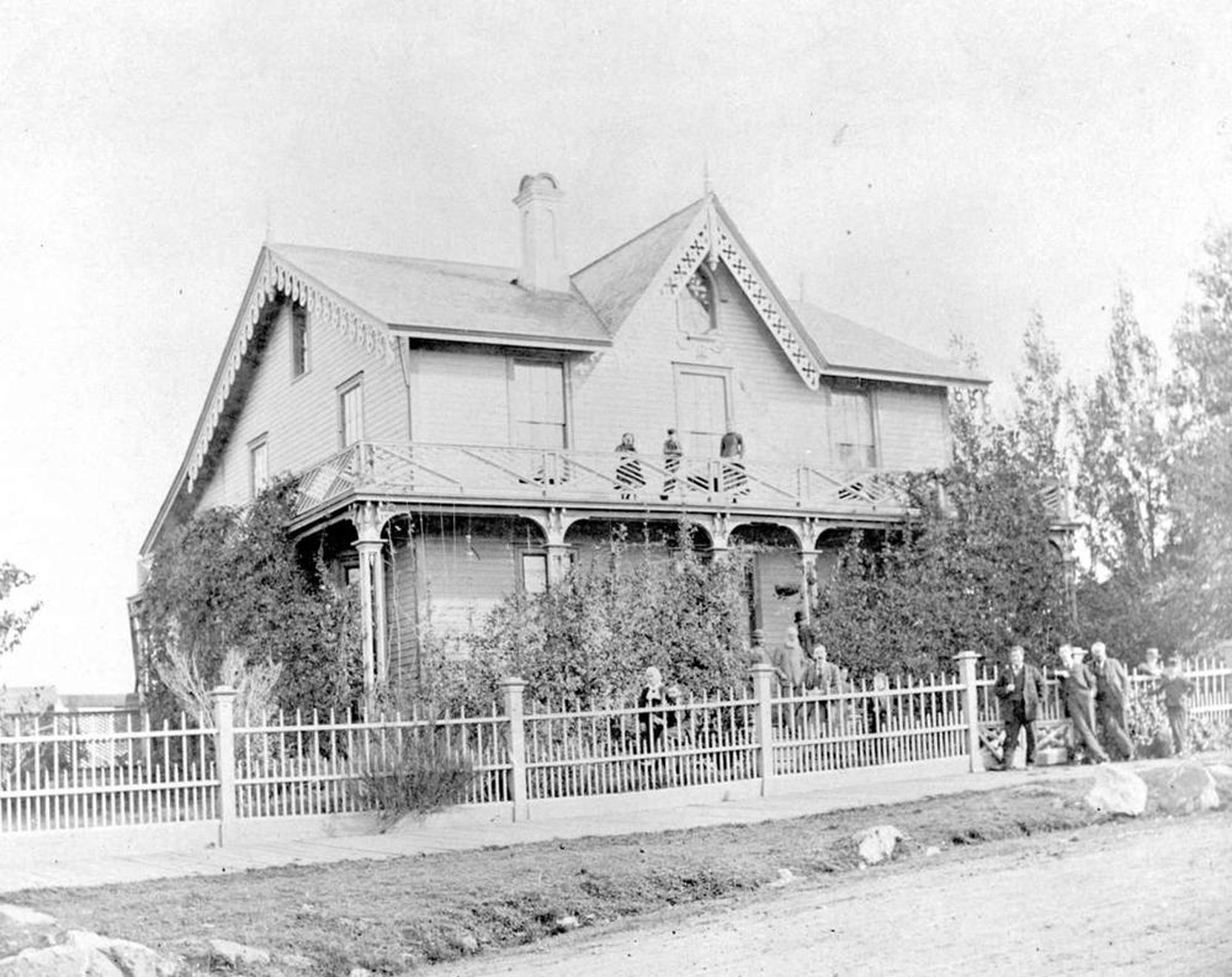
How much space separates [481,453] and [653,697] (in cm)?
793

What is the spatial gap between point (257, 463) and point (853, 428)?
37.7 ft

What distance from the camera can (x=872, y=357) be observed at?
101 ft

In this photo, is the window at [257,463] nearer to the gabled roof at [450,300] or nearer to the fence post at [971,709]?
the gabled roof at [450,300]

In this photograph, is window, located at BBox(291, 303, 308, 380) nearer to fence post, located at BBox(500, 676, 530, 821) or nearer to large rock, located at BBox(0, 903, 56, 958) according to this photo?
fence post, located at BBox(500, 676, 530, 821)

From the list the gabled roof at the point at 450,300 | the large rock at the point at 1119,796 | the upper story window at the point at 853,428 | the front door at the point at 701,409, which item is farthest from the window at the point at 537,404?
the large rock at the point at 1119,796

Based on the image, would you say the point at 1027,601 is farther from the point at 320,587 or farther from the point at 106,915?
the point at 106,915

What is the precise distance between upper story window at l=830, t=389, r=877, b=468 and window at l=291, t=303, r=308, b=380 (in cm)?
985

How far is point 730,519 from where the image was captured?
86.1 ft

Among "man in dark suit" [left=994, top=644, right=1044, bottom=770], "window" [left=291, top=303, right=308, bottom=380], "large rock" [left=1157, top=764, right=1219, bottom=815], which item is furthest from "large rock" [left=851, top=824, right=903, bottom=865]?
"window" [left=291, top=303, right=308, bottom=380]

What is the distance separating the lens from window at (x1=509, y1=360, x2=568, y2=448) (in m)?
26.7

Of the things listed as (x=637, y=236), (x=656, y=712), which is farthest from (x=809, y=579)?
(x=656, y=712)

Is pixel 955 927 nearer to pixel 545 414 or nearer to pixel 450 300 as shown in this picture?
pixel 545 414

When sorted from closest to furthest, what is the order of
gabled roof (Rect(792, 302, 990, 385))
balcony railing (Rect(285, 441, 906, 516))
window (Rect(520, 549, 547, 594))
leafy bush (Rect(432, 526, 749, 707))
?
leafy bush (Rect(432, 526, 749, 707)), balcony railing (Rect(285, 441, 906, 516)), window (Rect(520, 549, 547, 594)), gabled roof (Rect(792, 302, 990, 385))

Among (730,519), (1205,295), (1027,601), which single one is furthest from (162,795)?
(1205,295)
